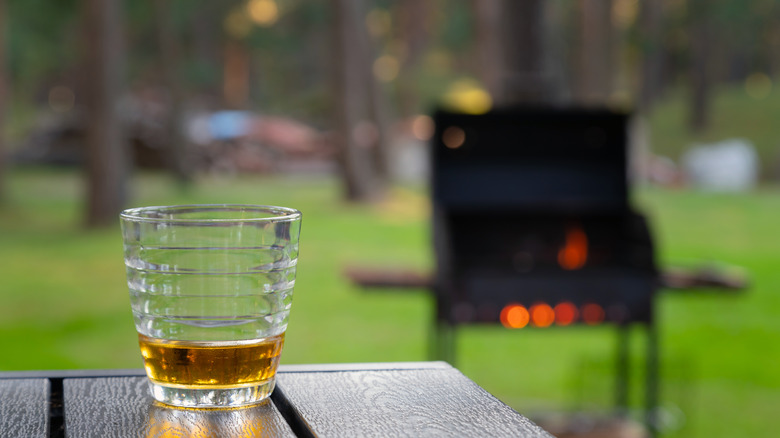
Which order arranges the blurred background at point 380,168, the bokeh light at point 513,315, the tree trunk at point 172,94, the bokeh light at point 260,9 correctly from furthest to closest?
the bokeh light at point 260,9
the tree trunk at point 172,94
the blurred background at point 380,168
the bokeh light at point 513,315

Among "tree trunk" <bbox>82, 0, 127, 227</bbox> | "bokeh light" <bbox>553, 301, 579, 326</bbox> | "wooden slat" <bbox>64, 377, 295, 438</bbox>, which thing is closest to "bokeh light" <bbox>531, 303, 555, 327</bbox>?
"bokeh light" <bbox>553, 301, 579, 326</bbox>

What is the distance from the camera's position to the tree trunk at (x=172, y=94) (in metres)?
14.8

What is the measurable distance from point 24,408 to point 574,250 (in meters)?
3.29

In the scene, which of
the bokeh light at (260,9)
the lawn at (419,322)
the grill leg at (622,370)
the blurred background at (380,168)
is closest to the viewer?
the grill leg at (622,370)

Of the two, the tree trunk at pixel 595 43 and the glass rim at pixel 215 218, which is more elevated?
the tree trunk at pixel 595 43

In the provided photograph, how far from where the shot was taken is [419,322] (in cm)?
704

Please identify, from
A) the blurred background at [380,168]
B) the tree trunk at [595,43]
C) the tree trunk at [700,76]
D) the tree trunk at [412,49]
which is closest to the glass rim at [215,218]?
the blurred background at [380,168]

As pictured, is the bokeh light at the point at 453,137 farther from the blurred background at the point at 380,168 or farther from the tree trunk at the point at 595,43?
the tree trunk at the point at 595,43

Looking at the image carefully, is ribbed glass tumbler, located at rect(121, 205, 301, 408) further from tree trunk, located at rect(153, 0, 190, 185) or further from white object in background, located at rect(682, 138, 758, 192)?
white object in background, located at rect(682, 138, 758, 192)

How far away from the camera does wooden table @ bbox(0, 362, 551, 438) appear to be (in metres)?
0.77


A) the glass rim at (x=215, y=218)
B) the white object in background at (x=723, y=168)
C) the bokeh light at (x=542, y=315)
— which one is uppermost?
the glass rim at (x=215, y=218)

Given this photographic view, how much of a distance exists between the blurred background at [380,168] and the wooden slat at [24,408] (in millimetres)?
3517

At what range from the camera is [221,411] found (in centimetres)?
83

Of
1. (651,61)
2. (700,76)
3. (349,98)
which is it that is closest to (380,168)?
(349,98)
